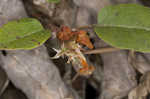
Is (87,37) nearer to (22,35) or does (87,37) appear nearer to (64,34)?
(64,34)

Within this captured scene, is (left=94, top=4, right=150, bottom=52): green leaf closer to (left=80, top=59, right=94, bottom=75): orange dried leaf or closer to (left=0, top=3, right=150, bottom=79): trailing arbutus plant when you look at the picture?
(left=0, top=3, right=150, bottom=79): trailing arbutus plant

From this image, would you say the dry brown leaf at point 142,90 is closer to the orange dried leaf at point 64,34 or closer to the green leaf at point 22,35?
the orange dried leaf at point 64,34

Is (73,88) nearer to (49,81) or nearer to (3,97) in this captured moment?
(49,81)

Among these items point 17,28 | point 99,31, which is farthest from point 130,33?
point 17,28

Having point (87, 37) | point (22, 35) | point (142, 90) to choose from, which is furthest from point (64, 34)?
point (142, 90)

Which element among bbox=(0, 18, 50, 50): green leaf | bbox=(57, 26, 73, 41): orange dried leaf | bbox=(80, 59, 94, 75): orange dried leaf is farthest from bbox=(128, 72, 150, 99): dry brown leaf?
bbox=(0, 18, 50, 50): green leaf

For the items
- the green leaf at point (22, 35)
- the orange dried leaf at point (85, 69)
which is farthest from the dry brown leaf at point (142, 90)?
the green leaf at point (22, 35)

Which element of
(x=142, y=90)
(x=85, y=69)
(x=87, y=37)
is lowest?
(x=142, y=90)
